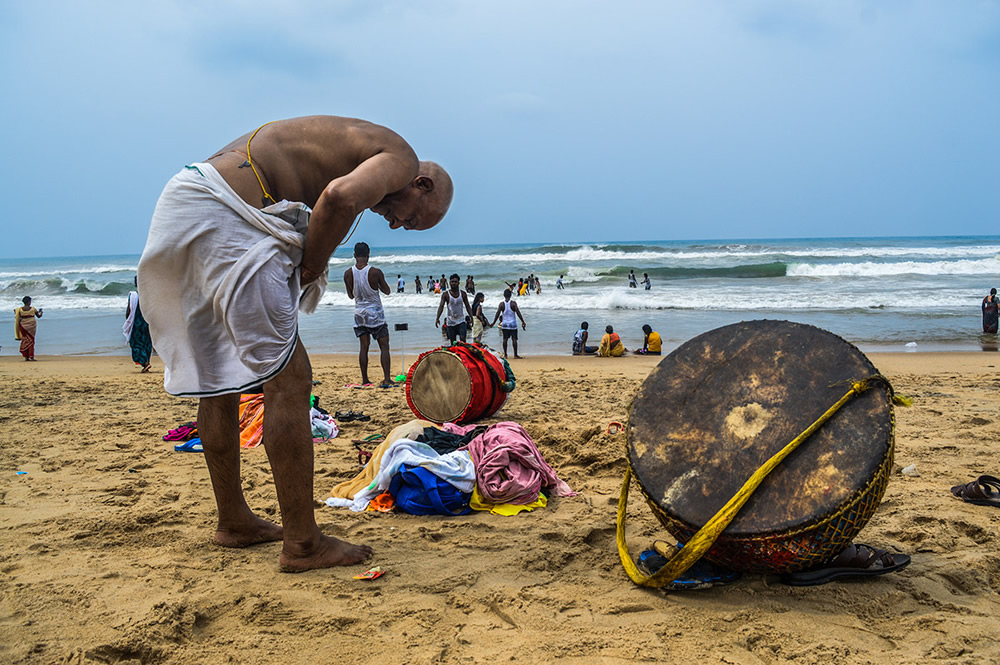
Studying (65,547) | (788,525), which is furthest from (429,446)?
(788,525)

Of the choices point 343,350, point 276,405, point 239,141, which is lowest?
point 343,350

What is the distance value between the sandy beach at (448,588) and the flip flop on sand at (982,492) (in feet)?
0.14

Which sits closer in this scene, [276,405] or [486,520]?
[276,405]

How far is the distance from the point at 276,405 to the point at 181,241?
67 centimetres

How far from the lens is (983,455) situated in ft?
13.5

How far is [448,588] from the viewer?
2469mm

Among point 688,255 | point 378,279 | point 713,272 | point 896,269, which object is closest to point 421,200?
point 378,279

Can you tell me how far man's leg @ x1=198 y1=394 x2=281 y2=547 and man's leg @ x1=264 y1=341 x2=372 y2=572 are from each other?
1.03ft

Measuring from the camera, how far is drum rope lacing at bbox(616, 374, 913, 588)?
2.25 m

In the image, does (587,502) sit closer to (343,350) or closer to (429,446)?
(429,446)

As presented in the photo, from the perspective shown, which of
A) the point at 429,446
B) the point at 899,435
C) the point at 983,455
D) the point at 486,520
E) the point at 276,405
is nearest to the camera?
the point at 276,405

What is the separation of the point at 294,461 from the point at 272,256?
750mm

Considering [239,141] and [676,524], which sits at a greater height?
[239,141]

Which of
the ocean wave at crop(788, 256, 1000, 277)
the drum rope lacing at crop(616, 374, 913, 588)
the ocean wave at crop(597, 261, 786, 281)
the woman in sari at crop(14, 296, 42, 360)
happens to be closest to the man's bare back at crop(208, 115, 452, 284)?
the drum rope lacing at crop(616, 374, 913, 588)
